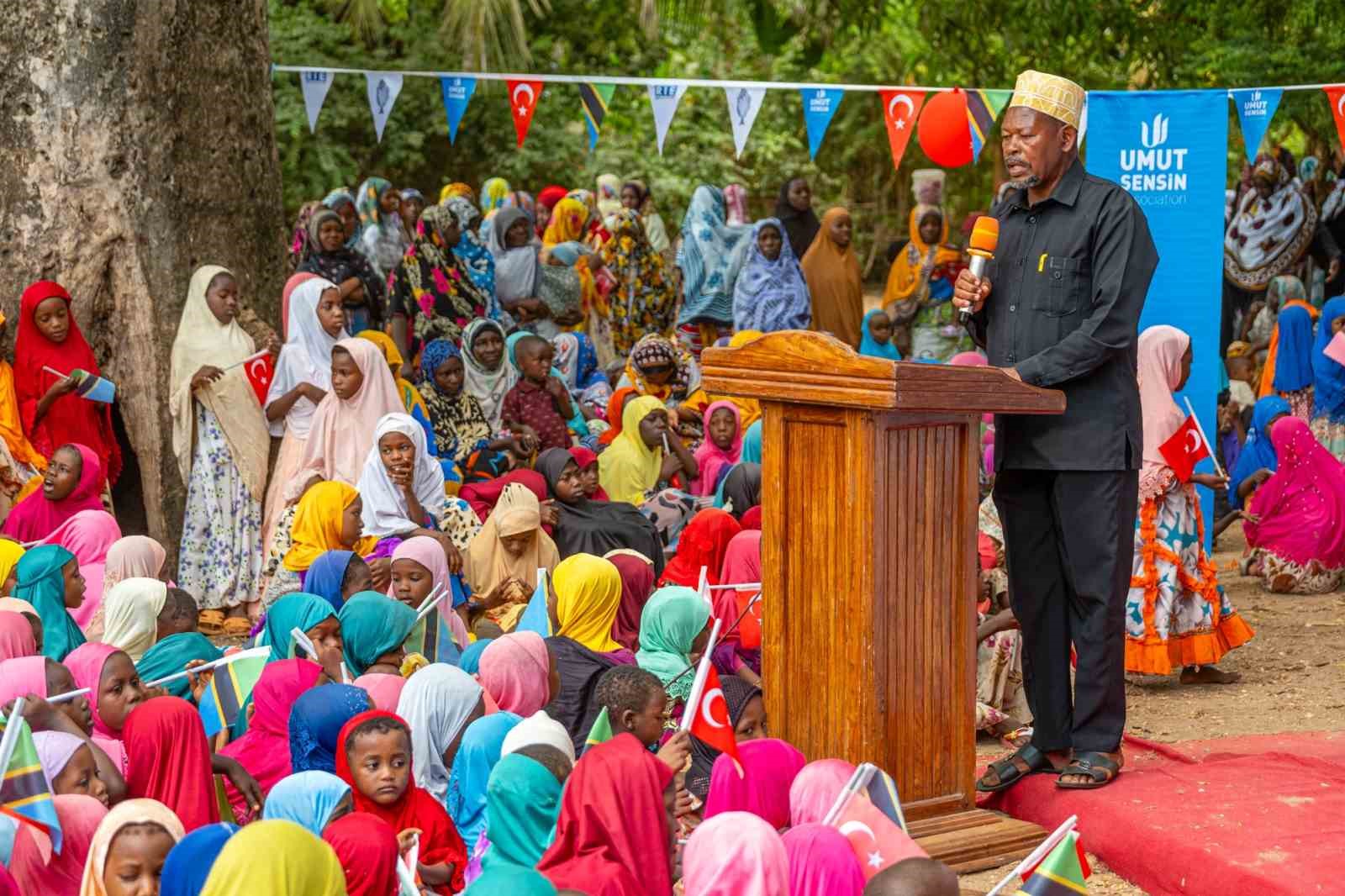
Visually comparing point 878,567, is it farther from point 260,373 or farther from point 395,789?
point 260,373

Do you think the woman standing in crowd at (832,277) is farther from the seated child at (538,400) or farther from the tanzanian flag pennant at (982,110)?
the seated child at (538,400)

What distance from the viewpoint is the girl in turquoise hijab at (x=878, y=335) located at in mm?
12031

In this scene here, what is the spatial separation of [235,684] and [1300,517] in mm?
6366

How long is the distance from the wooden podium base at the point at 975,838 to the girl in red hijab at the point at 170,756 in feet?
6.32

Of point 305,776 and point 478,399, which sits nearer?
point 305,776

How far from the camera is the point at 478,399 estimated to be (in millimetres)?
9938

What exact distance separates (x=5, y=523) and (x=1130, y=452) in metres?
5.40

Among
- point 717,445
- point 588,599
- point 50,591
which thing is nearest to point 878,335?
point 717,445

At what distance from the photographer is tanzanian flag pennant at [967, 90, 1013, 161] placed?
1134 cm

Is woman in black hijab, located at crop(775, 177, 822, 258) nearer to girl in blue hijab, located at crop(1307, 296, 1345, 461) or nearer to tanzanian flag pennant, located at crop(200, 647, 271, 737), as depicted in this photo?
girl in blue hijab, located at crop(1307, 296, 1345, 461)

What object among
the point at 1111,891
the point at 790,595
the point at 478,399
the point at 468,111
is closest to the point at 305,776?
the point at 790,595

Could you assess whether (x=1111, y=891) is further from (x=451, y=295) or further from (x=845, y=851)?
(x=451, y=295)

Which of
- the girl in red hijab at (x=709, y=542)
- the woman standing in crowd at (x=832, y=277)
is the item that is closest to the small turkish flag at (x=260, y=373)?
the girl in red hijab at (x=709, y=542)

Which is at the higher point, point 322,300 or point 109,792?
point 322,300
